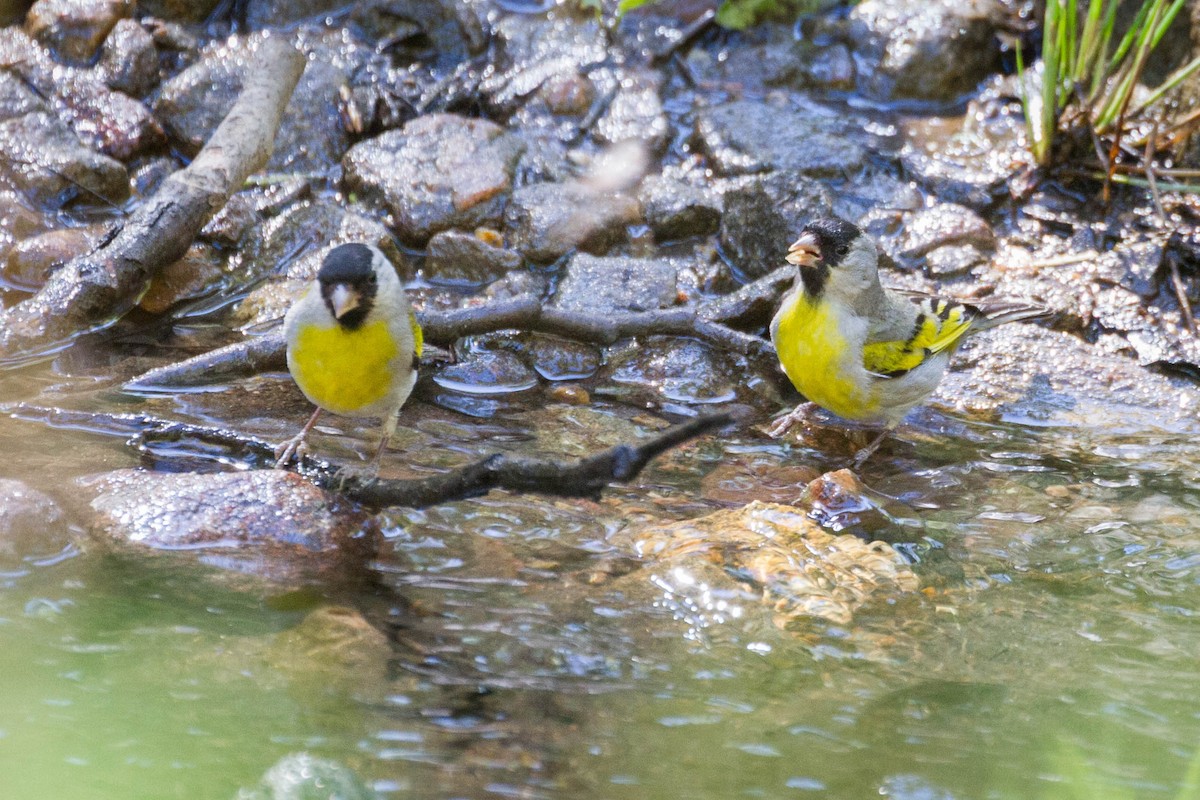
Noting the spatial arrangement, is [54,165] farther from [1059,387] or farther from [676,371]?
[1059,387]

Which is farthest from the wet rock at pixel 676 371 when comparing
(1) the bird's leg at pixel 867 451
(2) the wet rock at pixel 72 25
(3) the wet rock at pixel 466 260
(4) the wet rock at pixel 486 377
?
(2) the wet rock at pixel 72 25

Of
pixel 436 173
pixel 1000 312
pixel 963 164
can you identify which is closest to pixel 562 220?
pixel 436 173

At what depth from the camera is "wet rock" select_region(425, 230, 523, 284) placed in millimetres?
6898

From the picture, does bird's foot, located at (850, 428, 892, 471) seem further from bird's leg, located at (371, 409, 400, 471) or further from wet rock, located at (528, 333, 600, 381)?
bird's leg, located at (371, 409, 400, 471)

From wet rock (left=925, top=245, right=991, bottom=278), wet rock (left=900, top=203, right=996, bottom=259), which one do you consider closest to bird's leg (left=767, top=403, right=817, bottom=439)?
wet rock (left=925, top=245, right=991, bottom=278)

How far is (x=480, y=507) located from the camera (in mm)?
4715

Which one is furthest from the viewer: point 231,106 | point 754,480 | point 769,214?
point 231,106

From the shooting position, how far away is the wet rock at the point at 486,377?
19.7 ft

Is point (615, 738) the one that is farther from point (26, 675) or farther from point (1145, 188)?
point (1145, 188)

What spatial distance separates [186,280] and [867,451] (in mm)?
3919

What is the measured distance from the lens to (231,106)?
7.55 m

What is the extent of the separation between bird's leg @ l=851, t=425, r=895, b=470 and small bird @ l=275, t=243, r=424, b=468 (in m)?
2.25

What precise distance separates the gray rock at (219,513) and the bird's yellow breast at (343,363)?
52 centimetres

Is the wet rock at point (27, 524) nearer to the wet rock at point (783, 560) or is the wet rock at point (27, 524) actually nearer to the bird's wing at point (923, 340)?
the wet rock at point (783, 560)
